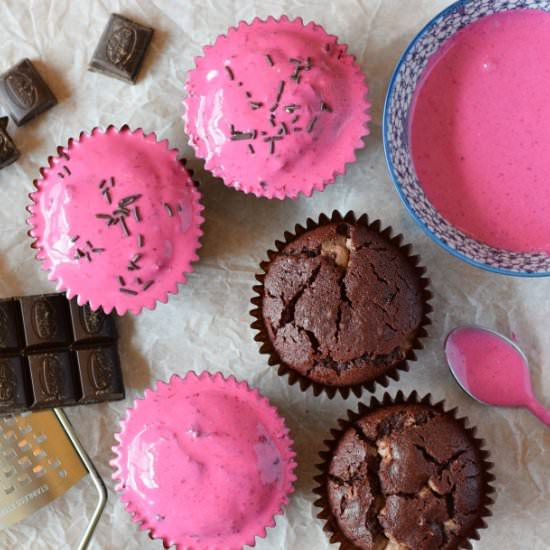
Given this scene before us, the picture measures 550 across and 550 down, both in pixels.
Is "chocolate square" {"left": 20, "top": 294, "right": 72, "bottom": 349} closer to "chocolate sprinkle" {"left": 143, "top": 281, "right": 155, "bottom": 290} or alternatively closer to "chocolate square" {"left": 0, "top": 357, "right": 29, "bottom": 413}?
"chocolate square" {"left": 0, "top": 357, "right": 29, "bottom": 413}

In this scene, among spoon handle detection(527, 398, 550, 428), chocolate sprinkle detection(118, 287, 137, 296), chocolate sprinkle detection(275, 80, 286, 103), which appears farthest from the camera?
spoon handle detection(527, 398, 550, 428)

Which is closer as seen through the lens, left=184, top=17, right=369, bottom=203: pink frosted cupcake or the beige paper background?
left=184, top=17, right=369, bottom=203: pink frosted cupcake

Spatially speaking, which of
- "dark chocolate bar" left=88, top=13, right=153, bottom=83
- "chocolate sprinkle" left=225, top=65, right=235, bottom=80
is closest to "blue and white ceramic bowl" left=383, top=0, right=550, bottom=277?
"chocolate sprinkle" left=225, top=65, right=235, bottom=80

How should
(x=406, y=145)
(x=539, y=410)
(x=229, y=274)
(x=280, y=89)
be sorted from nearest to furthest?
(x=280, y=89), (x=406, y=145), (x=539, y=410), (x=229, y=274)

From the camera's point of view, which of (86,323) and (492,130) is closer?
(492,130)

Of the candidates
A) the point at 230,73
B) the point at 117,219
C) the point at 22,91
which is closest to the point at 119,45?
the point at 22,91

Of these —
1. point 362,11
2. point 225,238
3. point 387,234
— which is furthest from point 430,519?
point 362,11

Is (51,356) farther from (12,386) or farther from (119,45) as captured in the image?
(119,45)
